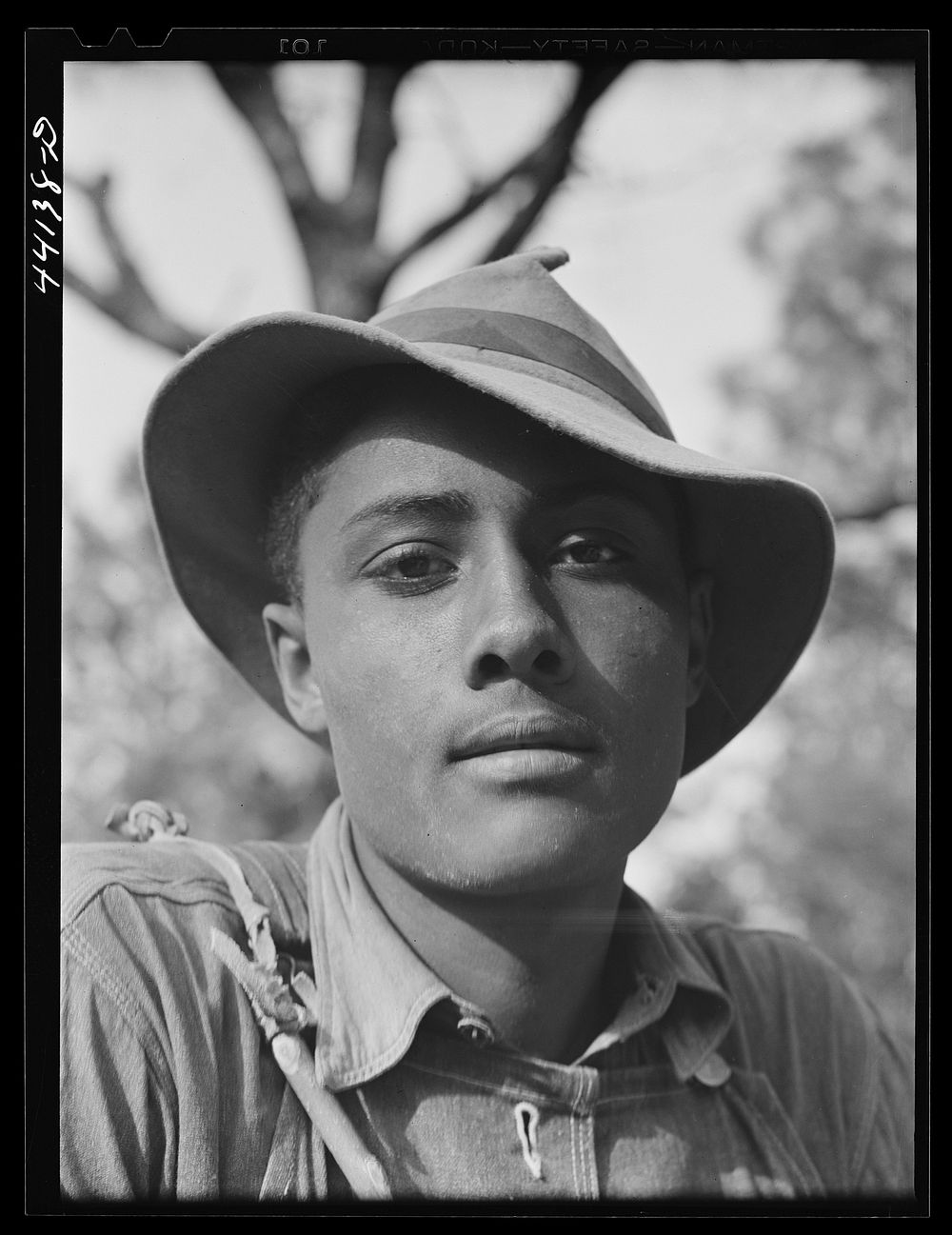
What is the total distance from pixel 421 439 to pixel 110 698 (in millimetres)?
838

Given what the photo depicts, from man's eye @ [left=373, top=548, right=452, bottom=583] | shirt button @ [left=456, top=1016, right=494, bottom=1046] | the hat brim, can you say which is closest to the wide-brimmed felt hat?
the hat brim

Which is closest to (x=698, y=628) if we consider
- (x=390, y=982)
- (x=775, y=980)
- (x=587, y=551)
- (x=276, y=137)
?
(x=587, y=551)

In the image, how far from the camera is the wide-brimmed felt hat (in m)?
2.14

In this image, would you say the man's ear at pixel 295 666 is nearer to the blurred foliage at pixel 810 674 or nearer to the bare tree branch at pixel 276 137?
the blurred foliage at pixel 810 674

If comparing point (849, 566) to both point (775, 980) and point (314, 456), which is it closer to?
point (775, 980)

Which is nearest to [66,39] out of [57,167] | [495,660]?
[57,167]

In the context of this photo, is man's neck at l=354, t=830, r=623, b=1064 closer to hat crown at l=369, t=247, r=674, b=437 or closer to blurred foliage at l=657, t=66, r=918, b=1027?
blurred foliage at l=657, t=66, r=918, b=1027

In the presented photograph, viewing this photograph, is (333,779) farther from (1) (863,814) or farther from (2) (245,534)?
(1) (863,814)

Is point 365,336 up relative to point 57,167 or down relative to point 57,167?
down

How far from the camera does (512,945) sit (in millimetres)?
2172

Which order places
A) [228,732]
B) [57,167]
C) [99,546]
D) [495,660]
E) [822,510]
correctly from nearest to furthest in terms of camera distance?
[495,660] → [822,510] → [57,167] → [99,546] → [228,732]

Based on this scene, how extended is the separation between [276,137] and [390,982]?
4.72ft

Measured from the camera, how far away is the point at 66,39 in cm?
242

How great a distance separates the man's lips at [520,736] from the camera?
6.69ft
